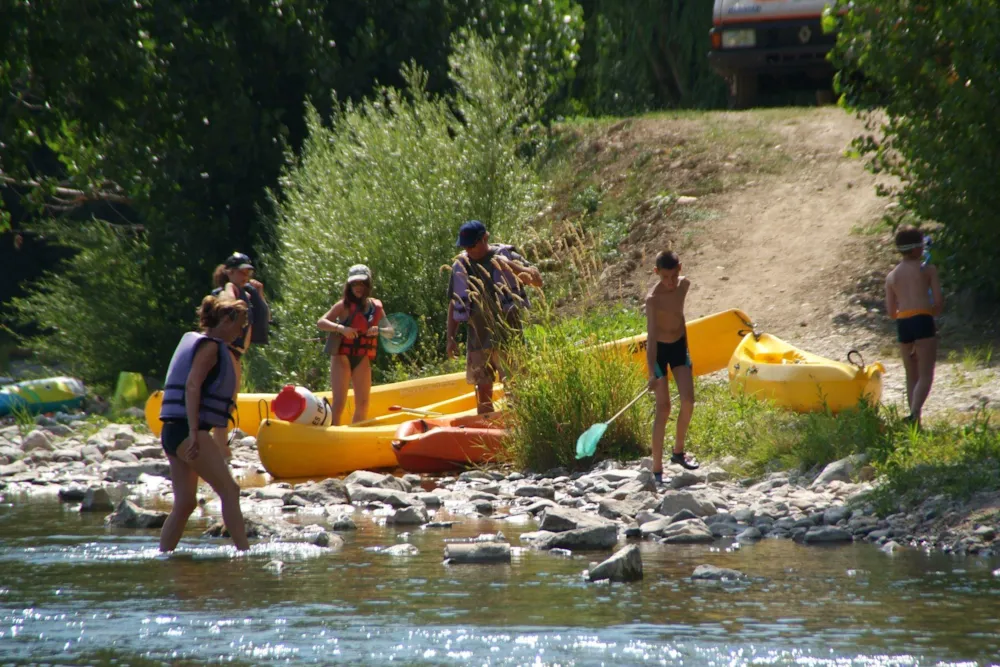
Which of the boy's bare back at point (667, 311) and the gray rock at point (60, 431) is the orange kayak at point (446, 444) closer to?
the boy's bare back at point (667, 311)

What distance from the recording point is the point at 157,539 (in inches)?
335

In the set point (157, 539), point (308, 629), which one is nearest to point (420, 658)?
point (308, 629)

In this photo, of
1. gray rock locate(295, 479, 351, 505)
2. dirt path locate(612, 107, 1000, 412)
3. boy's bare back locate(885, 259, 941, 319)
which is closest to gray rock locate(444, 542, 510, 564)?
gray rock locate(295, 479, 351, 505)

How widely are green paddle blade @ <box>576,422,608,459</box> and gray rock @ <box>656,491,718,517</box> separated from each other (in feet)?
3.95

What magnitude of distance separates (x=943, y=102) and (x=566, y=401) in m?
4.12

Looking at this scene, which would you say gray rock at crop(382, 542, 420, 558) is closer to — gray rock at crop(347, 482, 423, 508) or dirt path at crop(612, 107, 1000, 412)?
gray rock at crop(347, 482, 423, 508)

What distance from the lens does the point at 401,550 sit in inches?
311

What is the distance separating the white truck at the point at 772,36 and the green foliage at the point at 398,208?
3.28m

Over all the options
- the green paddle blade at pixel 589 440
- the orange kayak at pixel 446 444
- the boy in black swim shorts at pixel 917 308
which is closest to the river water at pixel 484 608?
the green paddle blade at pixel 589 440

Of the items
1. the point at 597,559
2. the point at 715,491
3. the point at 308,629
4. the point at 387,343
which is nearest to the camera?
the point at 308,629

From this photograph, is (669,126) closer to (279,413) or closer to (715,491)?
(279,413)

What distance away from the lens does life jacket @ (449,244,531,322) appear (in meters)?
11.0

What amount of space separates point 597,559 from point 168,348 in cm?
1271

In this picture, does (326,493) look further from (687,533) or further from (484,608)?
(484,608)
